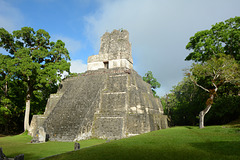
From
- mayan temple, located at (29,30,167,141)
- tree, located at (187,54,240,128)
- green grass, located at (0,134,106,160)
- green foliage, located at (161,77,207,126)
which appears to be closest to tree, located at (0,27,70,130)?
mayan temple, located at (29,30,167,141)

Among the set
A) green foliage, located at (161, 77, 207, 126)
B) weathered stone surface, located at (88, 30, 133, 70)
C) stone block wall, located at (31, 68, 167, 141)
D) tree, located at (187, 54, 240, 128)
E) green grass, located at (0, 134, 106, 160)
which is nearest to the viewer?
green grass, located at (0, 134, 106, 160)

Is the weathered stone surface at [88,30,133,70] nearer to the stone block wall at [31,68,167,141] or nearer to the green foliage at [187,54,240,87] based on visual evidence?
the stone block wall at [31,68,167,141]

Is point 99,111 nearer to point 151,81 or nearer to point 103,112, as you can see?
point 103,112

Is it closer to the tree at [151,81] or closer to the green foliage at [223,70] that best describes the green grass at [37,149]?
the green foliage at [223,70]

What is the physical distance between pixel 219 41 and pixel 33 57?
65.0 ft

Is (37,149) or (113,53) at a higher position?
(113,53)

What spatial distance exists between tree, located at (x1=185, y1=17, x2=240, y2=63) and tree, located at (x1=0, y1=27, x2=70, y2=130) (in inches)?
577

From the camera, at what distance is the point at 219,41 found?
61.7ft

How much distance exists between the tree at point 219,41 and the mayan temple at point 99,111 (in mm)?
8150

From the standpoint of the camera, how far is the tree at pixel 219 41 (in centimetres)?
1783

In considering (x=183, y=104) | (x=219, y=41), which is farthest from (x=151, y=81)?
(x=219, y=41)

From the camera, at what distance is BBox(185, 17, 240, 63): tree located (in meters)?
17.8

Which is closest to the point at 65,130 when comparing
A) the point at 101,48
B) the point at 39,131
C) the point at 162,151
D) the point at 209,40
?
the point at 39,131

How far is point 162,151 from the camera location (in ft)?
20.0
